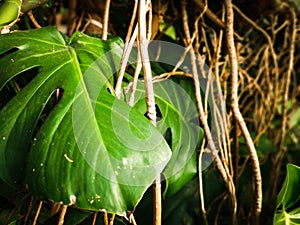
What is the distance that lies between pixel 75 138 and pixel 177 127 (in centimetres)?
26

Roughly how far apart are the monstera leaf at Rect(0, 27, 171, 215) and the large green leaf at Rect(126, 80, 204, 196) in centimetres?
13

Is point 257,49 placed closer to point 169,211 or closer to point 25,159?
point 169,211

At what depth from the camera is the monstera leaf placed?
567 millimetres

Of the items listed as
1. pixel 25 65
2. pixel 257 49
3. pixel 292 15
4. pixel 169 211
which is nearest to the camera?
pixel 25 65

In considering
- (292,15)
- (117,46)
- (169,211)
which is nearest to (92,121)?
(117,46)

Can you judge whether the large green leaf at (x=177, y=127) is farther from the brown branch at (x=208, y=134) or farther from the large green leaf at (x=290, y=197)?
the large green leaf at (x=290, y=197)

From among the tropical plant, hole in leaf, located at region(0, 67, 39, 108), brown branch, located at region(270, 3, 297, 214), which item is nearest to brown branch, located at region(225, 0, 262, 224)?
the tropical plant

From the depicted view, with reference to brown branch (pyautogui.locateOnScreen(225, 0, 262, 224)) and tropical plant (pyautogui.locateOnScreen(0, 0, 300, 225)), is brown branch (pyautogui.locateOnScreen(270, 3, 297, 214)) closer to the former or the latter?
tropical plant (pyautogui.locateOnScreen(0, 0, 300, 225))

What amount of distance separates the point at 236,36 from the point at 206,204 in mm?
405

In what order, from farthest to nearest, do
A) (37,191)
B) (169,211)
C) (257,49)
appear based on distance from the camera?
(257,49) < (169,211) < (37,191)

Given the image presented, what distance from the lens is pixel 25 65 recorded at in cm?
67

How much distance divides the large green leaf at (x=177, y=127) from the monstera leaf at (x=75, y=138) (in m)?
0.13

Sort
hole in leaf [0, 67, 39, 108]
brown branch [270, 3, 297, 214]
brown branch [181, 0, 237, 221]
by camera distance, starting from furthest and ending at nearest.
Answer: brown branch [270, 3, 297, 214], brown branch [181, 0, 237, 221], hole in leaf [0, 67, 39, 108]

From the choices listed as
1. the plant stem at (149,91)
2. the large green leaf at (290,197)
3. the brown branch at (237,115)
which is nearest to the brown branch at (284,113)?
the brown branch at (237,115)
